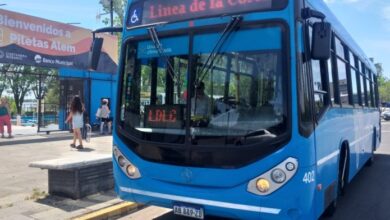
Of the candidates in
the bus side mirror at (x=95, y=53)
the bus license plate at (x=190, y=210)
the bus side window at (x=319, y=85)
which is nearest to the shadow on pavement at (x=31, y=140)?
the bus side mirror at (x=95, y=53)

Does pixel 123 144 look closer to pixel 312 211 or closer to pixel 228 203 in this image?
pixel 228 203

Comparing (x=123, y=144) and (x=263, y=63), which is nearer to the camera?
(x=263, y=63)

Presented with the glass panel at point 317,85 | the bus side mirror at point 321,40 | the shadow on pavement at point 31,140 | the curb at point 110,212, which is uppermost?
the bus side mirror at point 321,40

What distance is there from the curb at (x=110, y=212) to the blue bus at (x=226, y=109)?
865mm

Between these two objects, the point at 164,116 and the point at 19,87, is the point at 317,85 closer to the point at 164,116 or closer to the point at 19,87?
the point at 164,116

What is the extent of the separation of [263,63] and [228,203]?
5.07ft

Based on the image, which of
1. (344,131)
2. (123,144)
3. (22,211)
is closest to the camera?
(123,144)

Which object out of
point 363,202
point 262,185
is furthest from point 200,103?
point 363,202

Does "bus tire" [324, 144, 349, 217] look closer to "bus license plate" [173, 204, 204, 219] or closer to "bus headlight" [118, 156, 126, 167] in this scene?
"bus license plate" [173, 204, 204, 219]

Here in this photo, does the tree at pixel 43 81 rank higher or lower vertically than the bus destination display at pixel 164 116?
higher

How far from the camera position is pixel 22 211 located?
6074 millimetres

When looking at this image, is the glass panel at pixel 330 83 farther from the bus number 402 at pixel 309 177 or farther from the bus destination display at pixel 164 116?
the bus destination display at pixel 164 116

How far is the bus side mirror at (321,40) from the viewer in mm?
4582

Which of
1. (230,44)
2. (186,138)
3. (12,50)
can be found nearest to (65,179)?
(186,138)
